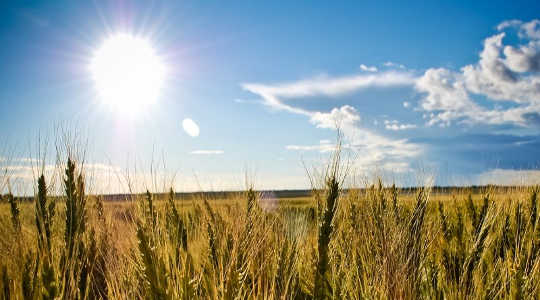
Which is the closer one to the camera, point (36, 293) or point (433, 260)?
point (36, 293)

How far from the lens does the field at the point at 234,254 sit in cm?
208

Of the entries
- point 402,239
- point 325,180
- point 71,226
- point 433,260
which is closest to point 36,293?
point 71,226

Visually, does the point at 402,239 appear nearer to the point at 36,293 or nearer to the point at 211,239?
the point at 211,239

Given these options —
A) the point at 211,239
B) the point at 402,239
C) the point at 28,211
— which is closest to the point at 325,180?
the point at 402,239

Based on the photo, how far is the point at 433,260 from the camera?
4.57 meters

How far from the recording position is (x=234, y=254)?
2.04m

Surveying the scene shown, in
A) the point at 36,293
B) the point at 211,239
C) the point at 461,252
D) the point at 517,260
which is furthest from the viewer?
the point at 461,252

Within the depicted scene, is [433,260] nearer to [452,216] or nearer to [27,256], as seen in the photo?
[452,216]

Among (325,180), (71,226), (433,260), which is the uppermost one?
(325,180)

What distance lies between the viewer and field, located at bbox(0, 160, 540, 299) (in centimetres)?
208

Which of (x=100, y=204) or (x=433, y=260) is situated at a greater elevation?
(x=100, y=204)

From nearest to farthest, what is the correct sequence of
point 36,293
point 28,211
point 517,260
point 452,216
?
1. point 36,293
2. point 517,260
3. point 28,211
4. point 452,216

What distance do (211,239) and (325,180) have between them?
1.05 metres

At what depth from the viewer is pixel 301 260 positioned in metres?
3.89
